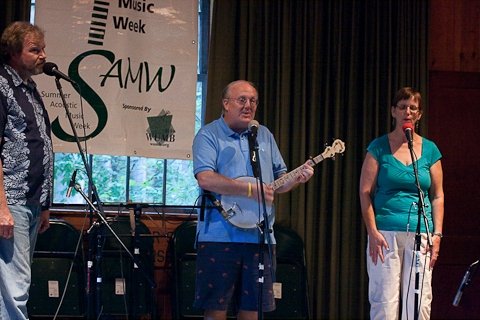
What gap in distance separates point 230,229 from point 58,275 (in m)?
2.23

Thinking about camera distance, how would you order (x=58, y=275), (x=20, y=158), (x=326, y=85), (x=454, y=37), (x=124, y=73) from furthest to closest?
(x=454, y=37), (x=326, y=85), (x=124, y=73), (x=58, y=275), (x=20, y=158)

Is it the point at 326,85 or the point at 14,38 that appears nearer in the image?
the point at 14,38

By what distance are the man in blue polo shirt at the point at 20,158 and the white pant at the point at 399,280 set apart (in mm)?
2129

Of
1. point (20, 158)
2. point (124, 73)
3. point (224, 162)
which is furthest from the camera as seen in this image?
point (124, 73)

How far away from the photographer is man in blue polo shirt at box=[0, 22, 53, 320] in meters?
3.88

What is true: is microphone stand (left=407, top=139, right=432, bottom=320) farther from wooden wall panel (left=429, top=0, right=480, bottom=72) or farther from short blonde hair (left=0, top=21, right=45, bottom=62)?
wooden wall panel (left=429, top=0, right=480, bottom=72)

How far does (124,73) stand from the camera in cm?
661

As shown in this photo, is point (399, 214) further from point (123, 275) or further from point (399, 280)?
point (123, 275)

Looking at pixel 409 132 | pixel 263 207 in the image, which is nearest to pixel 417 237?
pixel 409 132

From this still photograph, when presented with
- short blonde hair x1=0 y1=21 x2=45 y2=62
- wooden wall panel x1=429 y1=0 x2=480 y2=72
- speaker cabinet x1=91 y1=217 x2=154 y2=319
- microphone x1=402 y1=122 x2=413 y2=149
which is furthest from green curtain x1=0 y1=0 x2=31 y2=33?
wooden wall panel x1=429 y1=0 x2=480 y2=72

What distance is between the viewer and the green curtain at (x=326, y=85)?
683 cm

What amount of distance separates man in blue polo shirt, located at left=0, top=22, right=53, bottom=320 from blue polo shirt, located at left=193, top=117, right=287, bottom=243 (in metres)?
0.94

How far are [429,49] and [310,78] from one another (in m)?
1.17

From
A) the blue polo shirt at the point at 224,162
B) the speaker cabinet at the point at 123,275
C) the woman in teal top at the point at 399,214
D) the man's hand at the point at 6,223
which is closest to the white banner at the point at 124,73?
the speaker cabinet at the point at 123,275
